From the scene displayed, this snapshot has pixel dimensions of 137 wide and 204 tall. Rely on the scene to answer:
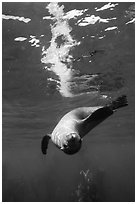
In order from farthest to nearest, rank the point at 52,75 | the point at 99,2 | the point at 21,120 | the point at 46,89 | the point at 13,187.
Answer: the point at 21,120 → the point at 13,187 → the point at 46,89 → the point at 52,75 → the point at 99,2

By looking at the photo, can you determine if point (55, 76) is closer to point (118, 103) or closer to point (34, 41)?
point (34, 41)

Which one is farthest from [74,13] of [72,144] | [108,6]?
[72,144]

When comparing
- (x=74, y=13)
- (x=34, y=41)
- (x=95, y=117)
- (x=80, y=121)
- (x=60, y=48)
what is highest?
(x=74, y=13)

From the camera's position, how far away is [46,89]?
19047 millimetres

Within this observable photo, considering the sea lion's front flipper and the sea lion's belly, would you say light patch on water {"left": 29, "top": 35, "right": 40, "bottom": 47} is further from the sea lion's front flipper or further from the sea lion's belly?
the sea lion's front flipper

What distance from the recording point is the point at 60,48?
12.8 m

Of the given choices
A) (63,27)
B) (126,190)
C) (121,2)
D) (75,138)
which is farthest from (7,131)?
(75,138)

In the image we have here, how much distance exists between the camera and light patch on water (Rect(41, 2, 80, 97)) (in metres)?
10.9

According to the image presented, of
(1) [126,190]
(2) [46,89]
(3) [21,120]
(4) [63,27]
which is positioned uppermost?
(4) [63,27]

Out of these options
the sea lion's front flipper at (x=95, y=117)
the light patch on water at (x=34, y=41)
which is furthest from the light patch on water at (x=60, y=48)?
the sea lion's front flipper at (x=95, y=117)

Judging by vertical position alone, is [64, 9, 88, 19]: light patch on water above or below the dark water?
above

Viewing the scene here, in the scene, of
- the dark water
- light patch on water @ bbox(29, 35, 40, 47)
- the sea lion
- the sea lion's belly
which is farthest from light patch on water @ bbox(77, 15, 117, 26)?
the sea lion's belly

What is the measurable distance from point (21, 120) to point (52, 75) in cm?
1304

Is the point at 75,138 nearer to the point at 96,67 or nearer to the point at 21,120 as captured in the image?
the point at 96,67
